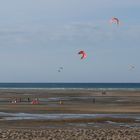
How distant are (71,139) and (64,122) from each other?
10673 millimetres

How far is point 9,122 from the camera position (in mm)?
30859

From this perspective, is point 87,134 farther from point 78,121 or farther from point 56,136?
point 78,121

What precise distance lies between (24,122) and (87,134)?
9141mm

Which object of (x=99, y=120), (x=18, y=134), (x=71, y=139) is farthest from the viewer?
(x=99, y=120)

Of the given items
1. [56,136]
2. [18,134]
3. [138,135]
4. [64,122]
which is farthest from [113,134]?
[64,122]

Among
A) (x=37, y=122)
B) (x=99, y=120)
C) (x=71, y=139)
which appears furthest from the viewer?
(x=99, y=120)

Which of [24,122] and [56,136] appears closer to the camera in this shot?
[56,136]

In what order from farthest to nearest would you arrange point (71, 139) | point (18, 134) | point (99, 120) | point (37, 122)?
point (99, 120) < point (37, 122) < point (18, 134) < point (71, 139)

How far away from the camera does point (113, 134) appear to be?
2262 cm

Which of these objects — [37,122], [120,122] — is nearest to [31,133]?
[37,122]

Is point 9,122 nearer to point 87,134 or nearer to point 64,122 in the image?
point 64,122

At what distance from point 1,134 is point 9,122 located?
888 cm

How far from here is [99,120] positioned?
32.8 metres

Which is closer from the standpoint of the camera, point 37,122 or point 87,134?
point 87,134
